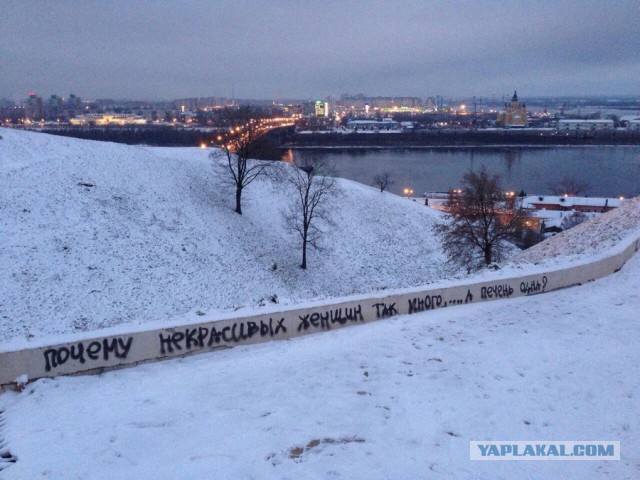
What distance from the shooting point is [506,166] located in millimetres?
87000

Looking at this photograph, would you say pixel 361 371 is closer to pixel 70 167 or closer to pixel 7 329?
pixel 7 329

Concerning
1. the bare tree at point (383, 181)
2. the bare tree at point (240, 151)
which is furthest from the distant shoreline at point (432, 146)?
the bare tree at point (240, 151)

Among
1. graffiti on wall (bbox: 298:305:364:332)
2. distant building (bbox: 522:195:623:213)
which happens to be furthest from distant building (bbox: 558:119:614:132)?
graffiti on wall (bbox: 298:305:364:332)

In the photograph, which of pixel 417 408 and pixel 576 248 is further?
pixel 576 248

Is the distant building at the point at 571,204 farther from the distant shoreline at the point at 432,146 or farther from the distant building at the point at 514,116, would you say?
the distant building at the point at 514,116

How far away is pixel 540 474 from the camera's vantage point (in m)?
4.92

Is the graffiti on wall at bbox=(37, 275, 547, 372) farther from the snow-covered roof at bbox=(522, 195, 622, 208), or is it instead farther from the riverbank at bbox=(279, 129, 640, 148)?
the riverbank at bbox=(279, 129, 640, 148)

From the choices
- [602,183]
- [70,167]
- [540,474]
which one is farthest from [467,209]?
[602,183]

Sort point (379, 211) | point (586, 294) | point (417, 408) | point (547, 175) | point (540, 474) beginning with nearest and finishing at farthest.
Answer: point (540, 474) < point (417, 408) < point (586, 294) < point (379, 211) < point (547, 175)

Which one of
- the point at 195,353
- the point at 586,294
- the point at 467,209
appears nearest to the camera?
the point at 195,353

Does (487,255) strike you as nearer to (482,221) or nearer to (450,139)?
(482,221)

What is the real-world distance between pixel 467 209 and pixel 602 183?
58.2 metres

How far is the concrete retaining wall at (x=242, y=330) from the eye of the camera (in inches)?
267

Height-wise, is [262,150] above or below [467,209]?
above
